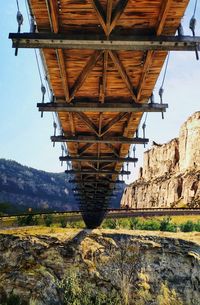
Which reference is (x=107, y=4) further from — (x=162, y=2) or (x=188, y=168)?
(x=188, y=168)

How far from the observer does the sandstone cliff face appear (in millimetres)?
118500

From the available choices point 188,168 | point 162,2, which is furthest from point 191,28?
point 188,168

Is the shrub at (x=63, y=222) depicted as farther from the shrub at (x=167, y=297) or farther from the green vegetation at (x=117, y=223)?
the shrub at (x=167, y=297)

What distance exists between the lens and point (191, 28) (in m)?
7.74

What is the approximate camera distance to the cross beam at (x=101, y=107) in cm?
1116

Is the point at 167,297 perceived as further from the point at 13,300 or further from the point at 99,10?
the point at 99,10

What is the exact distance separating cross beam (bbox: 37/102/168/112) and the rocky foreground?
17053 millimetres

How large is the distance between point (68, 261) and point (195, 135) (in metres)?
111

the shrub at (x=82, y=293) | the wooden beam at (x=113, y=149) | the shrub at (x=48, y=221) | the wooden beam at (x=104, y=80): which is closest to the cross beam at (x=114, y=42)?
the wooden beam at (x=104, y=80)

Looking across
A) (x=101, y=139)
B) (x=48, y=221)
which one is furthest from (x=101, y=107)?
(x=48, y=221)

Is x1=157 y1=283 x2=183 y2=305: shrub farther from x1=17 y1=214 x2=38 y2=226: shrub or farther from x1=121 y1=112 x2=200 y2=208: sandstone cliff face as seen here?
x1=121 y1=112 x2=200 y2=208: sandstone cliff face

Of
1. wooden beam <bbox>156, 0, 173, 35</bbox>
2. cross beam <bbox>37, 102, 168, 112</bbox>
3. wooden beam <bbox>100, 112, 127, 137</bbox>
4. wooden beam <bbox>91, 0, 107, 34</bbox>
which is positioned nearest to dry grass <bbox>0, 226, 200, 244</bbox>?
wooden beam <bbox>100, 112, 127, 137</bbox>

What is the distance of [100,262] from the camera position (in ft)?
87.7

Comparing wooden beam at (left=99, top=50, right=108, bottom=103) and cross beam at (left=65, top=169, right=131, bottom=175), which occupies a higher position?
wooden beam at (left=99, top=50, right=108, bottom=103)
